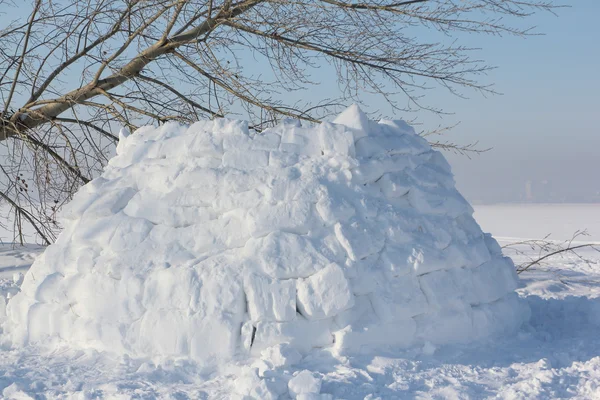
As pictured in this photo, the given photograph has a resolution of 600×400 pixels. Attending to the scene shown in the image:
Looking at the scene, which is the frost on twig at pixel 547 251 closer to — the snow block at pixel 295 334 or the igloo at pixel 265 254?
the igloo at pixel 265 254

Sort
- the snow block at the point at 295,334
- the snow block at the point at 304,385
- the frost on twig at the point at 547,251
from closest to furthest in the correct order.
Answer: the snow block at the point at 304,385
the snow block at the point at 295,334
the frost on twig at the point at 547,251

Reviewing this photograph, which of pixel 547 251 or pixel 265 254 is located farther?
pixel 547 251

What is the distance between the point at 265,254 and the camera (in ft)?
12.2

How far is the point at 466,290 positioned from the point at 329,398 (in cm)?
155

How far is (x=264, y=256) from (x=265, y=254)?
0.01 meters

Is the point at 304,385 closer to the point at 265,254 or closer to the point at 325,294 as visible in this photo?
the point at 325,294

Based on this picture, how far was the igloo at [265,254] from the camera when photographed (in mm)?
3635

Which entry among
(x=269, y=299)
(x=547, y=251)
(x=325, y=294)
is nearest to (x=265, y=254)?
(x=269, y=299)

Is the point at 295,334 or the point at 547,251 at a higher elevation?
the point at 547,251

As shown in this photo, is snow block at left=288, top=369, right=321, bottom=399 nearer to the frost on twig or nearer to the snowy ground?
the snowy ground

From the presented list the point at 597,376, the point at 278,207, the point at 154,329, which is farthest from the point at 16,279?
the point at 597,376

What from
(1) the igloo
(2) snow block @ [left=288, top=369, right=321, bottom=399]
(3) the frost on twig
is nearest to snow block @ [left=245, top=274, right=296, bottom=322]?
(1) the igloo

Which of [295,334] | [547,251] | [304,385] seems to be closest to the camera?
[304,385]

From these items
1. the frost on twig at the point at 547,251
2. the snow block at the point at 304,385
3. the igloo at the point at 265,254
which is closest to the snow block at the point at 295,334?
the igloo at the point at 265,254
